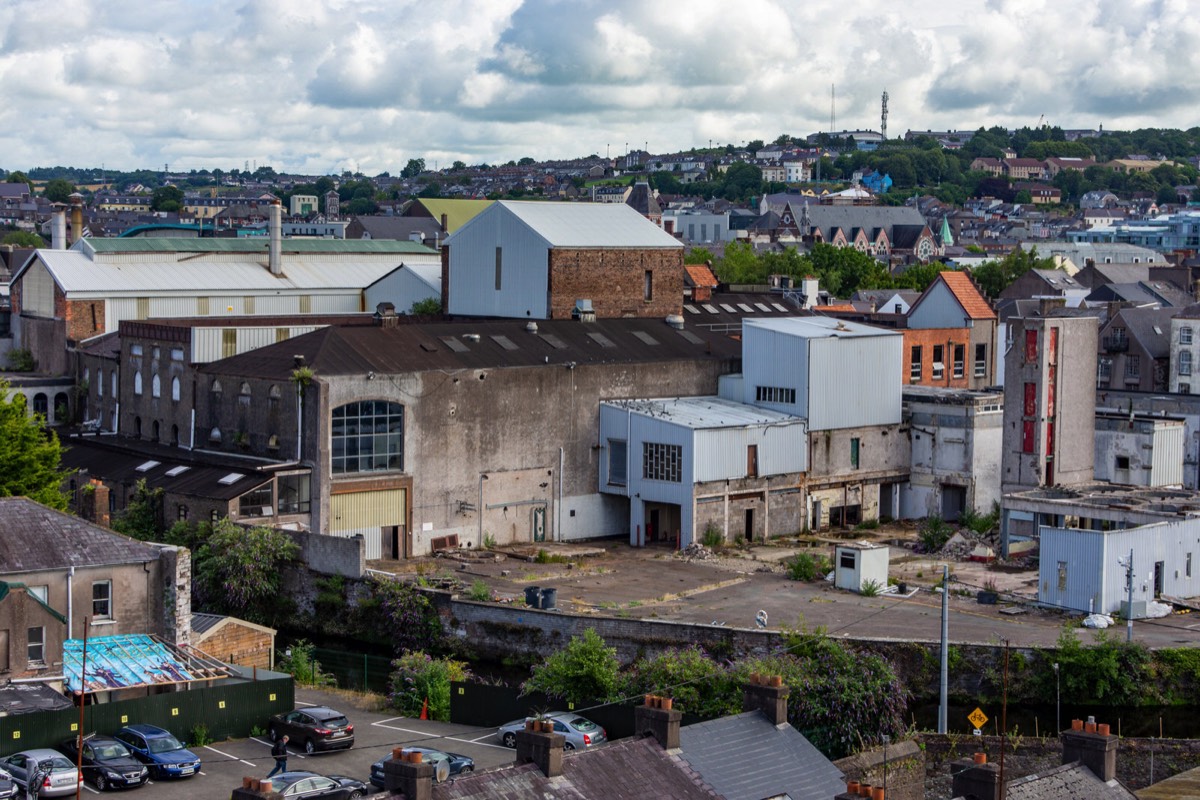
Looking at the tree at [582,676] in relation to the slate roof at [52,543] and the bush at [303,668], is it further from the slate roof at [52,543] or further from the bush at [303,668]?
the slate roof at [52,543]

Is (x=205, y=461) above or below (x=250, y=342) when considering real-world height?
below

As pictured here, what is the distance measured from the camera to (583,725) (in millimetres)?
35469

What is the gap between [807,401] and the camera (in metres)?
63.9

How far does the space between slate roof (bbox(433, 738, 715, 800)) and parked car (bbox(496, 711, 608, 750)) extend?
913cm

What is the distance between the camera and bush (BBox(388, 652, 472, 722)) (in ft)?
132

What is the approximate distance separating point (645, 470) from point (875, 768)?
32231 millimetres

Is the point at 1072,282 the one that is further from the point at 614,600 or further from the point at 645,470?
the point at 614,600

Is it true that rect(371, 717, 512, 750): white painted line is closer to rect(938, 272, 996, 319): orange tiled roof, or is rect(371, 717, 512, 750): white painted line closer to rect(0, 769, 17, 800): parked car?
rect(0, 769, 17, 800): parked car

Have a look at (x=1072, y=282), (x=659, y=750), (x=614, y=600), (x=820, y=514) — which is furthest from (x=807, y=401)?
(x=1072, y=282)

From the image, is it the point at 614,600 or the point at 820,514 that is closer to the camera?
the point at 614,600

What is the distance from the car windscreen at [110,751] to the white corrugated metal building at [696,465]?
1111 inches

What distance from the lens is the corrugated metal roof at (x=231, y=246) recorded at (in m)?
80.8

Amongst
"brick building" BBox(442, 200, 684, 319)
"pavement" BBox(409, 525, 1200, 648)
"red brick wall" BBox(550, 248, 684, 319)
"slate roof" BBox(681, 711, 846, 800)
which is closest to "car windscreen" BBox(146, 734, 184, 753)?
"slate roof" BBox(681, 711, 846, 800)

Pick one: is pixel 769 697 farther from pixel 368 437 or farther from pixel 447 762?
pixel 368 437
